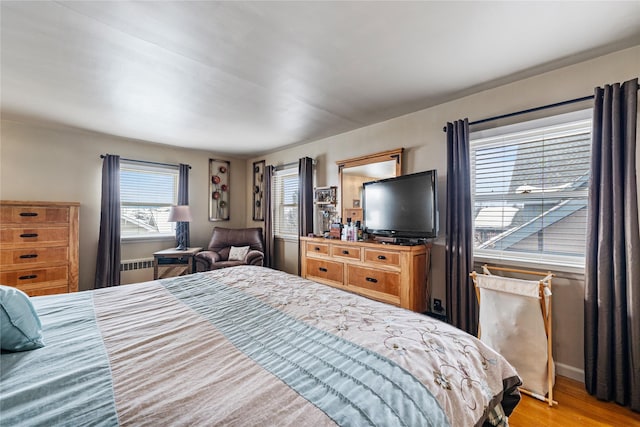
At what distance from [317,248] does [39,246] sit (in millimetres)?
3268

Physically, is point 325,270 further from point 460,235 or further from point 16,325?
point 16,325

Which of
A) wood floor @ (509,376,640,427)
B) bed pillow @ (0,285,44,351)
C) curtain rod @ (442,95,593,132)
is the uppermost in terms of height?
curtain rod @ (442,95,593,132)

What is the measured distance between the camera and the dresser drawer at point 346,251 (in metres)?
3.04

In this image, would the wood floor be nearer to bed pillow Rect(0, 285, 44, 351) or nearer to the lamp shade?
bed pillow Rect(0, 285, 44, 351)

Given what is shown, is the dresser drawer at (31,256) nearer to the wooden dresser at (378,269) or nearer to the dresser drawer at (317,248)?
the dresser drawer at (317,248)

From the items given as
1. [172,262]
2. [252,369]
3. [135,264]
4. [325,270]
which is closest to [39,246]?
[135,264]

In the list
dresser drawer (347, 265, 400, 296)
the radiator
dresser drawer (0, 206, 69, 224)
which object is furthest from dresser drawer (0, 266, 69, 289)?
dresser drawer (347, 265, 400, 296)

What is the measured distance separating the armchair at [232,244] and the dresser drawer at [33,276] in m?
1.56

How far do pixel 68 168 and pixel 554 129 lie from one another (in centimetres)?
570

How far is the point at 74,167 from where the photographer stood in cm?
378

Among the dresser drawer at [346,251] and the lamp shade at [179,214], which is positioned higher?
the lamp shade at [179,214]

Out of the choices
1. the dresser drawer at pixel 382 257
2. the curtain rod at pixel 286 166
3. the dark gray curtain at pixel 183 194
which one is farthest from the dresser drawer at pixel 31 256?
the dresser drawer at pixel 382 257

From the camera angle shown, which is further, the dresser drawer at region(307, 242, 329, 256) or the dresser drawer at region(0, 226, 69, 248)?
the dresser drawer at region(307, 242, 329, 256)

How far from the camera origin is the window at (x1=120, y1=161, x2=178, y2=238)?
4.24 m
